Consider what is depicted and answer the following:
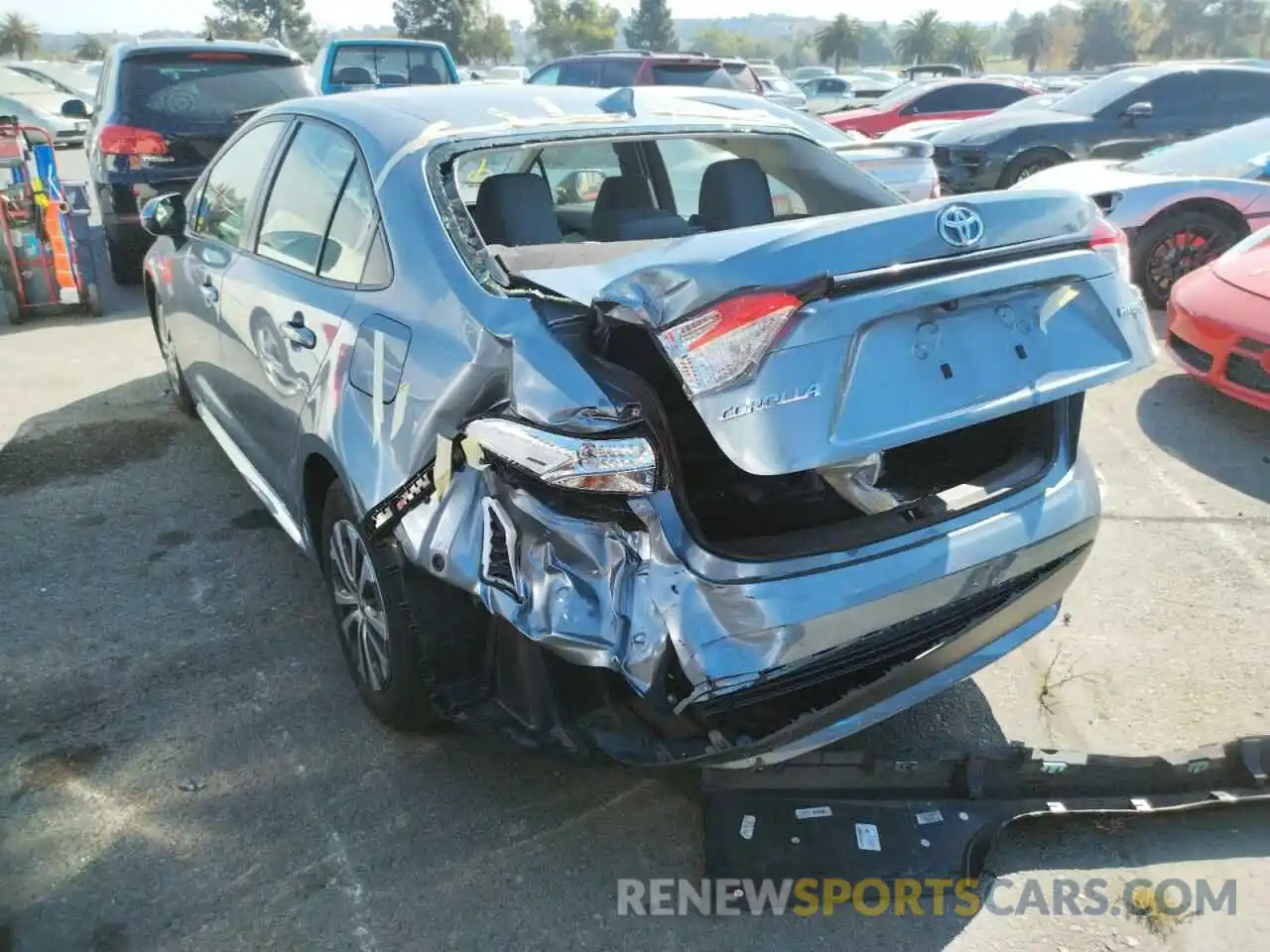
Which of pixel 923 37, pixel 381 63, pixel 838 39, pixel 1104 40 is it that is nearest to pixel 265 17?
pixel 838 39

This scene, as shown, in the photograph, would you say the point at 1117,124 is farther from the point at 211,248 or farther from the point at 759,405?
the point at 759,405

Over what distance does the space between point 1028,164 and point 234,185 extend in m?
8.63

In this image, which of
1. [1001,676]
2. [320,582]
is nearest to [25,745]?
[320,582]

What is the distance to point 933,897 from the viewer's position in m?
2.35

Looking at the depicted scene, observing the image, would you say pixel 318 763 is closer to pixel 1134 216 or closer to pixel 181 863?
pixel 181 863

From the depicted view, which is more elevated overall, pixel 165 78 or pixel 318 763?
pixel 165 78

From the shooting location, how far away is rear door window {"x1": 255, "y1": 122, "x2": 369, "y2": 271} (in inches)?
121

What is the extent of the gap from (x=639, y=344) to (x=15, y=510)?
136 inches

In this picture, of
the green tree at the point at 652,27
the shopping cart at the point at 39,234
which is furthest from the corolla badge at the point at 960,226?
the green tree at the point at 652,27

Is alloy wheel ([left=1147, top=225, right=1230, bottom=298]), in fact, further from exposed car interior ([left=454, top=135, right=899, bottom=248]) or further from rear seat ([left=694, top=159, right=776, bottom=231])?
rear seat ([left=694, top=159, right=776, bottom=231])

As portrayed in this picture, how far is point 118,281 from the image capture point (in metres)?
8.59

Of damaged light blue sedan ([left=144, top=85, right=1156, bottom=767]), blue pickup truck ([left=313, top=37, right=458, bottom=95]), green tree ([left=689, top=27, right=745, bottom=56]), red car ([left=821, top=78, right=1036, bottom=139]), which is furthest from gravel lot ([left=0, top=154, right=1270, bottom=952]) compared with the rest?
green tree ([left=689, top=27, right=745, bottom=56])

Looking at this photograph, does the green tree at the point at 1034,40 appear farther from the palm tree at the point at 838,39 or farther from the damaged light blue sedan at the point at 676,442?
the damaged light blue sedan at the point at 676,442

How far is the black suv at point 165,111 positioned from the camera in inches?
298
